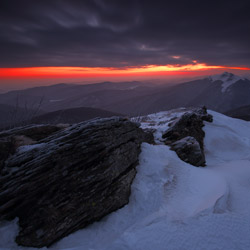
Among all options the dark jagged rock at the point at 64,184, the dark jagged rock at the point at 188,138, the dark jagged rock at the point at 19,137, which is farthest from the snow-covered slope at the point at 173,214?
the dark jagged rock at the point at 19,137

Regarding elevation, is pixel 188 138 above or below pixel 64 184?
below

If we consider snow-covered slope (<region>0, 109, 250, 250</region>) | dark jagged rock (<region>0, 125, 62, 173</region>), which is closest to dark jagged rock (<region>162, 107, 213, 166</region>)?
snow-covered slope (<region>0, 109, 250, 250</region>)

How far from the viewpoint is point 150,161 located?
13.6m

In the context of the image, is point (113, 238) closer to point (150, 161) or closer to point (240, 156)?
point (150, 161)

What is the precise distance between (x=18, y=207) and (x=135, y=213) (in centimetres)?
614

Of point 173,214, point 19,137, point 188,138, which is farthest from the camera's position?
point 188,138

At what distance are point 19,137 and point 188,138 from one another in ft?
53.9

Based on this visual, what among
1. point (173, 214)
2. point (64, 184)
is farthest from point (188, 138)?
point (64, 184)

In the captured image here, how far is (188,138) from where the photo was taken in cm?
1845

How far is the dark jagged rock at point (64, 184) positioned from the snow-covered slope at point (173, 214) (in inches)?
24.3

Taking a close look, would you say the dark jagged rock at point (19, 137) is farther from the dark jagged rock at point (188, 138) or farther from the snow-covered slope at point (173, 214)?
the dark jagged rock at point (188, 138)

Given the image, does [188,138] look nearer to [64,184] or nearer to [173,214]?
[173,214]

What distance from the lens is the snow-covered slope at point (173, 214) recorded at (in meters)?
7.41

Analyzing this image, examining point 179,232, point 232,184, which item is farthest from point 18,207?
point 232,184
